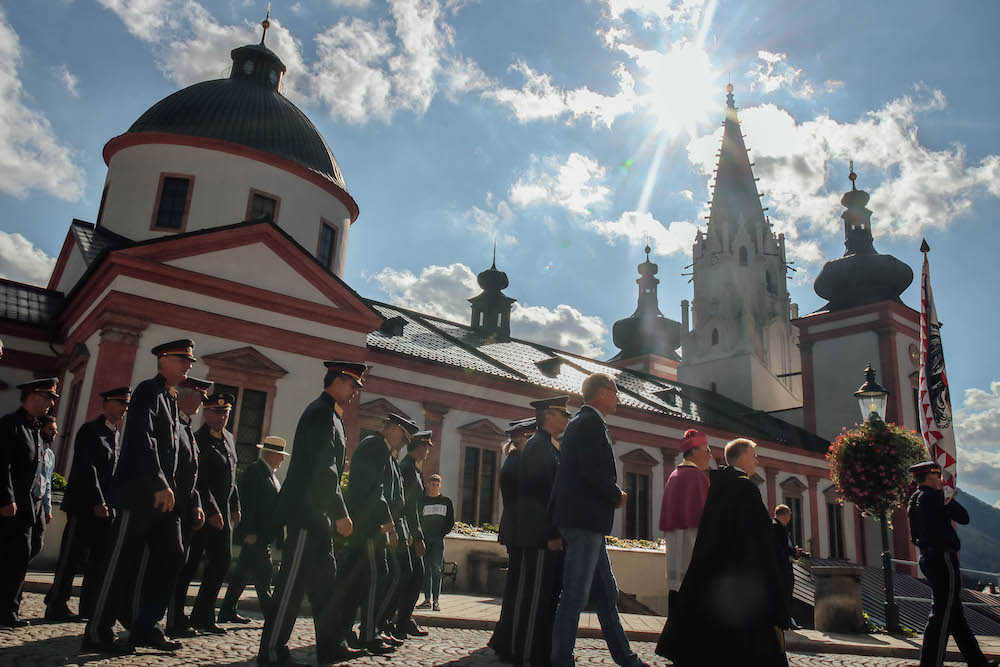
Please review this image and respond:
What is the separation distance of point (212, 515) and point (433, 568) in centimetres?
361

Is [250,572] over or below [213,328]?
below

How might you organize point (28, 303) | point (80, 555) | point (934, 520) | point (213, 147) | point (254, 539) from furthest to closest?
point (213, 147) → point (28, 303) → point (254, 539) → point (934, 520) → point (80, 555)

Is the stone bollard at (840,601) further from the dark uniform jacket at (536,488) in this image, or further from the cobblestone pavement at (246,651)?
the dark uniform jacket at (536,488)

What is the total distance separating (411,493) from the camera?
7.26 m

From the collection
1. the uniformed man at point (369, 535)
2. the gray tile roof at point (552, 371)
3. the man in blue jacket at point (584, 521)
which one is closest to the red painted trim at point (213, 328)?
the gray tile roof at point (552, 371)

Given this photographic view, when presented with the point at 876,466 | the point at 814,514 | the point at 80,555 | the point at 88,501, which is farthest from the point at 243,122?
the point at 814,514

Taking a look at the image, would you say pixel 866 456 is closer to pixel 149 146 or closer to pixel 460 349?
pixel 460 349

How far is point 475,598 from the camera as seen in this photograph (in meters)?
11.2

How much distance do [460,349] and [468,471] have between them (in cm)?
453

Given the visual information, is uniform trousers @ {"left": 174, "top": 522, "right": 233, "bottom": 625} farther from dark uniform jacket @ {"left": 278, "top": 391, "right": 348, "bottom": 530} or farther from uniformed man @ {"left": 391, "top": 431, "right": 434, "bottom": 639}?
dark uniform jacket @ {"left": 278, "top": 391, "right": 348, "bottom": 530}

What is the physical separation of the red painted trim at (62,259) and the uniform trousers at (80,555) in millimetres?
15516

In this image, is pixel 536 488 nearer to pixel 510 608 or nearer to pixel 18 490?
pixel 510 608

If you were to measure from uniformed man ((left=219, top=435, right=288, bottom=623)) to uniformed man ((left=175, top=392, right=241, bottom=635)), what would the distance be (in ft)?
0.83

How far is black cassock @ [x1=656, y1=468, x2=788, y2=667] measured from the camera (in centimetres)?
460
